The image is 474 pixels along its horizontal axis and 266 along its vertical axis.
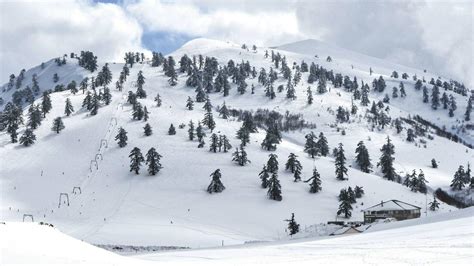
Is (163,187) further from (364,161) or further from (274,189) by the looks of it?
(364,161)

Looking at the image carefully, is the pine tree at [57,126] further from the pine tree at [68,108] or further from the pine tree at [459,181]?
the pine tree at [459,181]

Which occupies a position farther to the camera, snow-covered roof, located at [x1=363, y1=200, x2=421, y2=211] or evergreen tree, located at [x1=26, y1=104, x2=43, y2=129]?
evergreen tree, located at [x1=26, y1=104, x2=43, y2=129]

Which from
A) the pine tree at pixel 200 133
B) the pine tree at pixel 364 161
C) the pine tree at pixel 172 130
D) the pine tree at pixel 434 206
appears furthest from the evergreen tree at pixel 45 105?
the pine tree at pixel 434 206

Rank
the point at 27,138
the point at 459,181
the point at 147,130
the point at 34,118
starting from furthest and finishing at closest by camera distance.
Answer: the point at 34,118, the point at 147,130, the point at 27,138, the point at 459,181

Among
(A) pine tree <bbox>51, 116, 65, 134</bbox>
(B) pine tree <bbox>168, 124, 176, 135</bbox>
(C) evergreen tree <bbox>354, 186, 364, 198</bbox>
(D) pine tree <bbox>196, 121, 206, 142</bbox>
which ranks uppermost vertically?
(A) pine tree <bbox>51, 116, 65, 134</bbox>

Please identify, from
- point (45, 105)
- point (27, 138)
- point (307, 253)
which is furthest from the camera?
point (45, 105)

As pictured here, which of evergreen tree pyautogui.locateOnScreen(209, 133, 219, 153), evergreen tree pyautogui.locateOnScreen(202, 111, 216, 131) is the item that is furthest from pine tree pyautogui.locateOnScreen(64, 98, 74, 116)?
evergreen tree pyautogui.locateOnScreen(209, 133, 219, 153)

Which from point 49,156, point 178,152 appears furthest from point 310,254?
point 49,156

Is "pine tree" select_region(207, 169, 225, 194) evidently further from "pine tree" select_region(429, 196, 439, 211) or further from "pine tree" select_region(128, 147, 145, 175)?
"pine tree" select_region(429, 196, 439, 211)

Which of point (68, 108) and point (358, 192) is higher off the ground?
point (68, 108)

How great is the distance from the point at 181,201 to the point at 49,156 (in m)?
48.1

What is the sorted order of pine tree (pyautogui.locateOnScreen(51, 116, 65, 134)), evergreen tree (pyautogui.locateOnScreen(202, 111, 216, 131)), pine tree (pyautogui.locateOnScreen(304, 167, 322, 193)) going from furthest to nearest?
pine tree (pyautogui.locateOnScreen(51, 116, 65, 134)), evergreen tree (pyautogui.locateOnScreen(202, 111, 216, 131)), pine tree (pyautogui.locateOnScreen(304, 167, 322, 193))

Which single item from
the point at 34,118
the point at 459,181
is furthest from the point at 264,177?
the point at 34,118

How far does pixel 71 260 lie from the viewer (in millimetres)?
32688
